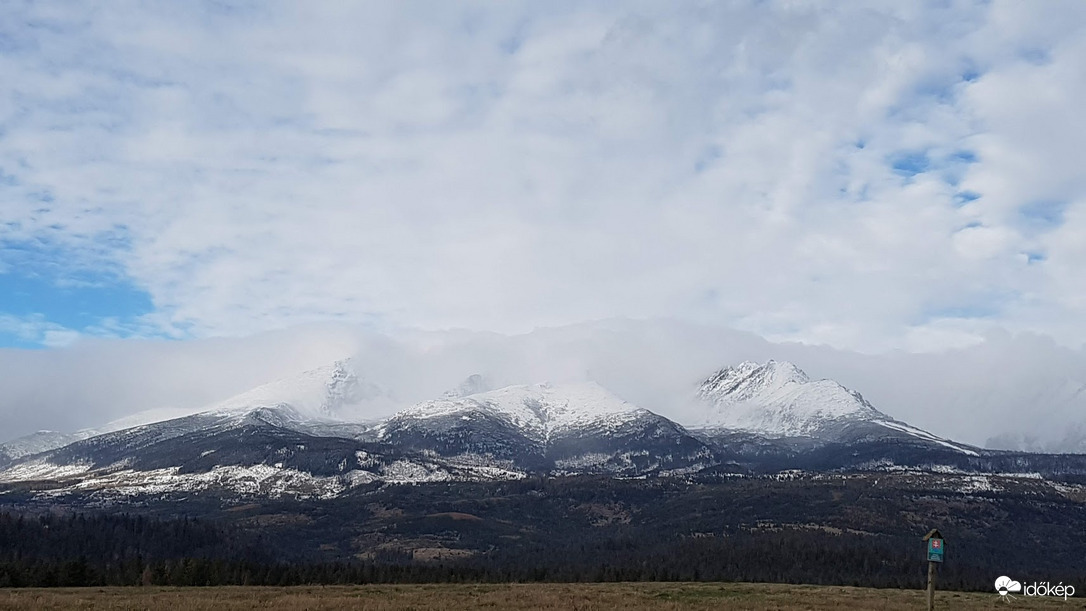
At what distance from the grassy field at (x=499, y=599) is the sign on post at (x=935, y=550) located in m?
14.1

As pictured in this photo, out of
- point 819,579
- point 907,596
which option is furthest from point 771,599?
point 819,579

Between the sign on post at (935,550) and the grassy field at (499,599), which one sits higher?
the sign on post at (935,550)

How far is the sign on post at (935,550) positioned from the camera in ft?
142

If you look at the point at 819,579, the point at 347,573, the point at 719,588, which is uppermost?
the point at 719,588

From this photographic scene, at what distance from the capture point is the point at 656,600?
202ft

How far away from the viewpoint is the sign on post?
43.2m

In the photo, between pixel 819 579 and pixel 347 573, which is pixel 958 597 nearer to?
pixel 347 573

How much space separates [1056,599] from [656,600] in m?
34.2

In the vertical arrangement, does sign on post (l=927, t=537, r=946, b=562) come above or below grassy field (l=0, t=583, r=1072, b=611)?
above

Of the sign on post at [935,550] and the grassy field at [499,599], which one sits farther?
the grassy field at [499,599]

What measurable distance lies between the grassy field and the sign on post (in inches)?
555

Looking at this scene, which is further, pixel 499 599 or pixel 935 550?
pixel 499 599

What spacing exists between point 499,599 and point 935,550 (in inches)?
1188

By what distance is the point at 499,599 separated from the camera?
60062 millimetres
